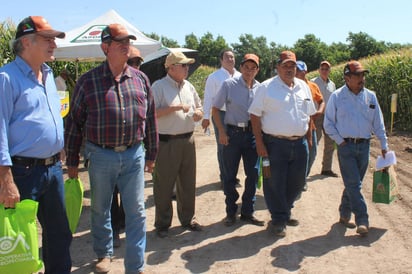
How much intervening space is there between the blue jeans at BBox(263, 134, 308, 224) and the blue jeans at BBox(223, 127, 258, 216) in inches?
12.0

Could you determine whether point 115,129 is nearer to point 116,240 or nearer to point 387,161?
point 116,240

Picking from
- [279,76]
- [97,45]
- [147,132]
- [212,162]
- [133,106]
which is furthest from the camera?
[212,162]

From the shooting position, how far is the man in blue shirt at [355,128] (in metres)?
5.18

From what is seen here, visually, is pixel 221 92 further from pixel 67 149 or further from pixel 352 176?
pixel 67 149

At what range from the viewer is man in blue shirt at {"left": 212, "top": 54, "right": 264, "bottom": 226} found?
545 cm

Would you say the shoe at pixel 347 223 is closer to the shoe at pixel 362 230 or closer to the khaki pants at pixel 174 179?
the shoe at pixel 362 230

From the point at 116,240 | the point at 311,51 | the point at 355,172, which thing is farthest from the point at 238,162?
the point at 311,51

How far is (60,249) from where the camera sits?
3639 millimetres

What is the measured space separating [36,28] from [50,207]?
1413 millimetres

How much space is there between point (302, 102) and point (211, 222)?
6.50 ft

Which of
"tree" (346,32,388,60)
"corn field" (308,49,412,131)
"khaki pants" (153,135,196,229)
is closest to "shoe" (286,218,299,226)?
"khaki pants" (153,135,196,229)

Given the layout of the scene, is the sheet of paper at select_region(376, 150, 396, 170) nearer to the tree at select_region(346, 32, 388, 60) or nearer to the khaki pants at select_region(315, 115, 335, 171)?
the khaki pants at select_region(315, 115, 335, 171)

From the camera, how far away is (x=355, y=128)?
203 inches

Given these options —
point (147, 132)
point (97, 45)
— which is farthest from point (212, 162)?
point (147, 132)
